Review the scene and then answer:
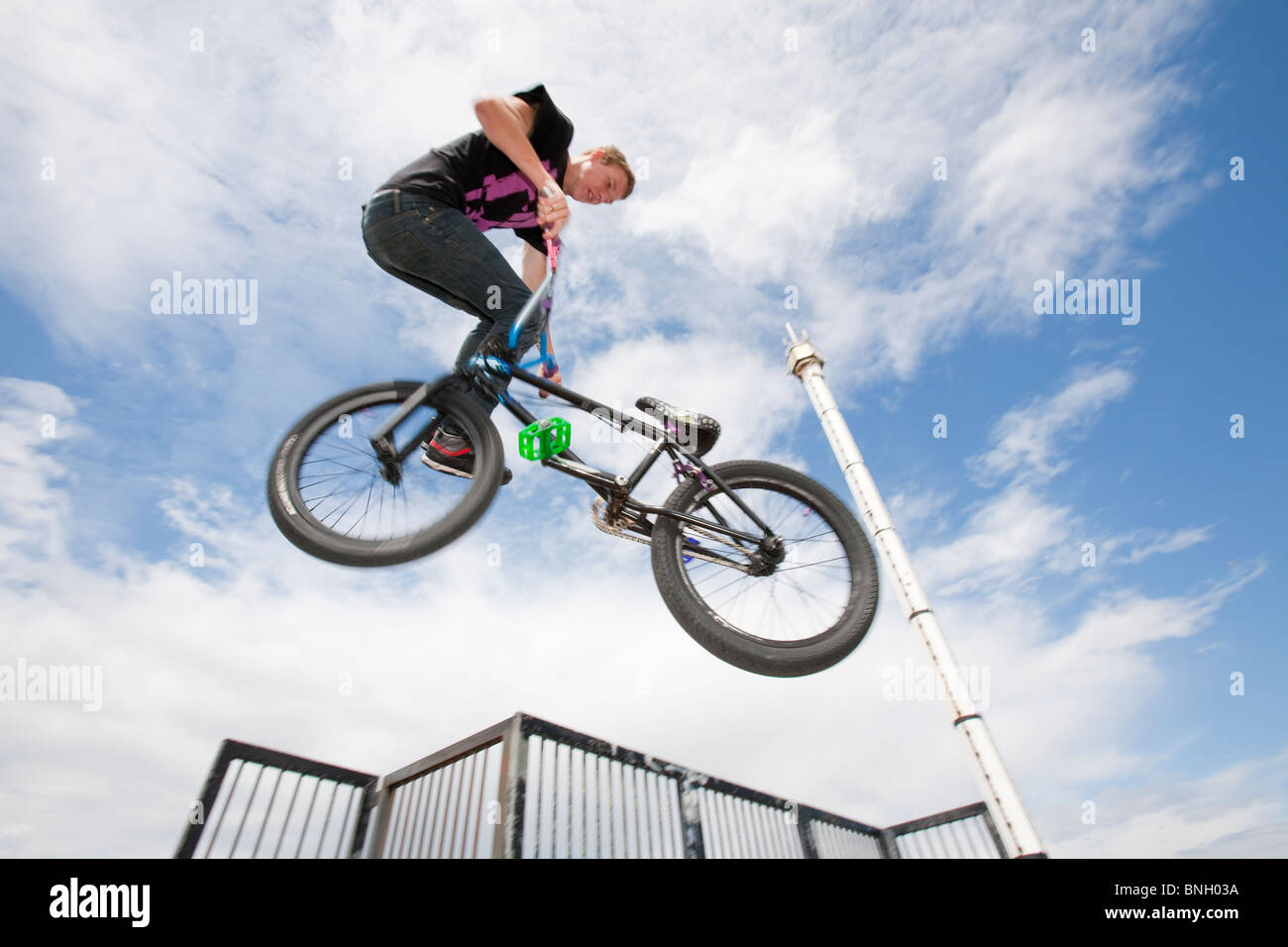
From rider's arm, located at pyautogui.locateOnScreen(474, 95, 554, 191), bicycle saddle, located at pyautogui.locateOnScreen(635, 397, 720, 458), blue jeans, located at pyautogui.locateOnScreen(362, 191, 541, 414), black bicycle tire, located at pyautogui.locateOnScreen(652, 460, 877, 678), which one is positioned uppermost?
rider's arm, located at pyautogui.locateOnScreen(474, 95, 554, 191)

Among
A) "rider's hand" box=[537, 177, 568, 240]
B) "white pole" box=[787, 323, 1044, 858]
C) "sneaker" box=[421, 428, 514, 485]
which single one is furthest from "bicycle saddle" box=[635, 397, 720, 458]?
"white pole" box=[787, 323, 1044, 858]

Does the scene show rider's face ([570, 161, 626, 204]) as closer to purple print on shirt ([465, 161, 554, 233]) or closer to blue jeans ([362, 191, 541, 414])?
purple print on shirt ([465, 161, 554, 233])

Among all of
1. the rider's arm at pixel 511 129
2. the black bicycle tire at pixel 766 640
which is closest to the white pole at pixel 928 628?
the black bicycle tire at pixel 766 640

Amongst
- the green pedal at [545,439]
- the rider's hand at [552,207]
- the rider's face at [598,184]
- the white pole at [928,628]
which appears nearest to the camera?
the rider's hand at [552,207]

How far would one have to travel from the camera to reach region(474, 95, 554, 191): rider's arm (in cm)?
332

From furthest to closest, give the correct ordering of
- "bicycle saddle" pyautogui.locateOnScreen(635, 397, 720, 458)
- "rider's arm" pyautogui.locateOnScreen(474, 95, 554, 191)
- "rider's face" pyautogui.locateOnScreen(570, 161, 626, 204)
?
"bicycle saddle" pyautogui.locateOnScreen(635, 397, 720, 458) < "rider's face" pyautogui.locateOnScreen(570, 161, 626, 204) < "rider's arm" pyautogui.locateOnScreen(474, 95, 554, 191)

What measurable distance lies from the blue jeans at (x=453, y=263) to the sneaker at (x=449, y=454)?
296 mm

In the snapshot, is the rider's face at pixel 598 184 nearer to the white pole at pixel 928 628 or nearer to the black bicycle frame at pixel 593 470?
the black bicycle frame at pixel 593 470

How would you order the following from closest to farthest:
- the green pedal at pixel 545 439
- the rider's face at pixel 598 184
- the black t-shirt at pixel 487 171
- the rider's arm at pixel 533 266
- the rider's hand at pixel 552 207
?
the rider's hand at pixel 552 207 < the black t-shirt at pixel 487 171 < the green pedal at pixel 545 439 < the rider's face at pixel 598 184 < the rider's arm at pixel 533 266

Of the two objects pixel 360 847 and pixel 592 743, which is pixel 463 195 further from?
Result: pixel 360 847

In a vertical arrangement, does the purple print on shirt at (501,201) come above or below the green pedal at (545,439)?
above

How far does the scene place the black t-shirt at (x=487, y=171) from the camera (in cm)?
357

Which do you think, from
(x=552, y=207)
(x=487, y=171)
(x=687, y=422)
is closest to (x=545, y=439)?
(x=687, y=422)

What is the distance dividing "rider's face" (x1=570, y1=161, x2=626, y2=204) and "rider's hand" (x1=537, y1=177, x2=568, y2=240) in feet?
2.29
